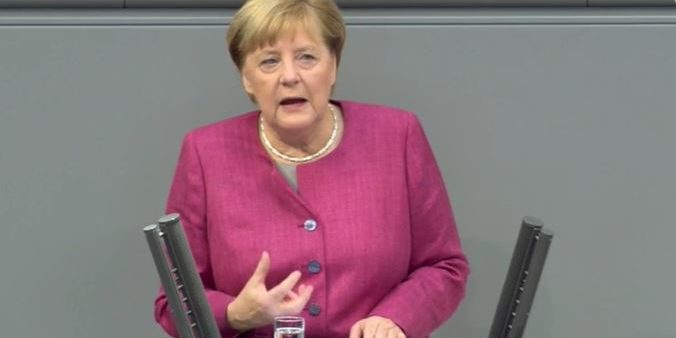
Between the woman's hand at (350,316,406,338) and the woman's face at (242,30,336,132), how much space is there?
0.35 m

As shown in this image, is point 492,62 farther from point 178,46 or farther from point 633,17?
point 178,46

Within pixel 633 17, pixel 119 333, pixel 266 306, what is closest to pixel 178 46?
pixel 119 333

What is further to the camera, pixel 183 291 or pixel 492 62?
pixel 492 62

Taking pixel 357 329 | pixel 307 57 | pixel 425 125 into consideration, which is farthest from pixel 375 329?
pixel 425 125

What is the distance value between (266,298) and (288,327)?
0.09m

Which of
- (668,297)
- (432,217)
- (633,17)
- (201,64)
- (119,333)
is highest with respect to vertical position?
(633,17)

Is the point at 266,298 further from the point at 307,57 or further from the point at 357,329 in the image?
the point at 307,57

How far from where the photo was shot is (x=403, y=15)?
2506 mm

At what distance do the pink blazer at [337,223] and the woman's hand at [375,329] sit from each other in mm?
40

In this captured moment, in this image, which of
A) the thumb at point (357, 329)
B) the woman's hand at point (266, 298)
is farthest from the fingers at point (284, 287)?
the thumb at point (357, 329)

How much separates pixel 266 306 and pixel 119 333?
785 mm

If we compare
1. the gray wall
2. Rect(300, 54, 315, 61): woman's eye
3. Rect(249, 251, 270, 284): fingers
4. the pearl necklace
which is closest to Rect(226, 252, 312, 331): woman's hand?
Rect(249, 251, 270, 284): fingers

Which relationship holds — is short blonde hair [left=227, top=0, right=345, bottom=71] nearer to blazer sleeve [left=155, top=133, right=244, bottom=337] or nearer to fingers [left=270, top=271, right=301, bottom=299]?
blazer sleeve [left=155, top=133, right=244, bottom=337]

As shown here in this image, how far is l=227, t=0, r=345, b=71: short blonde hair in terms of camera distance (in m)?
1.98
